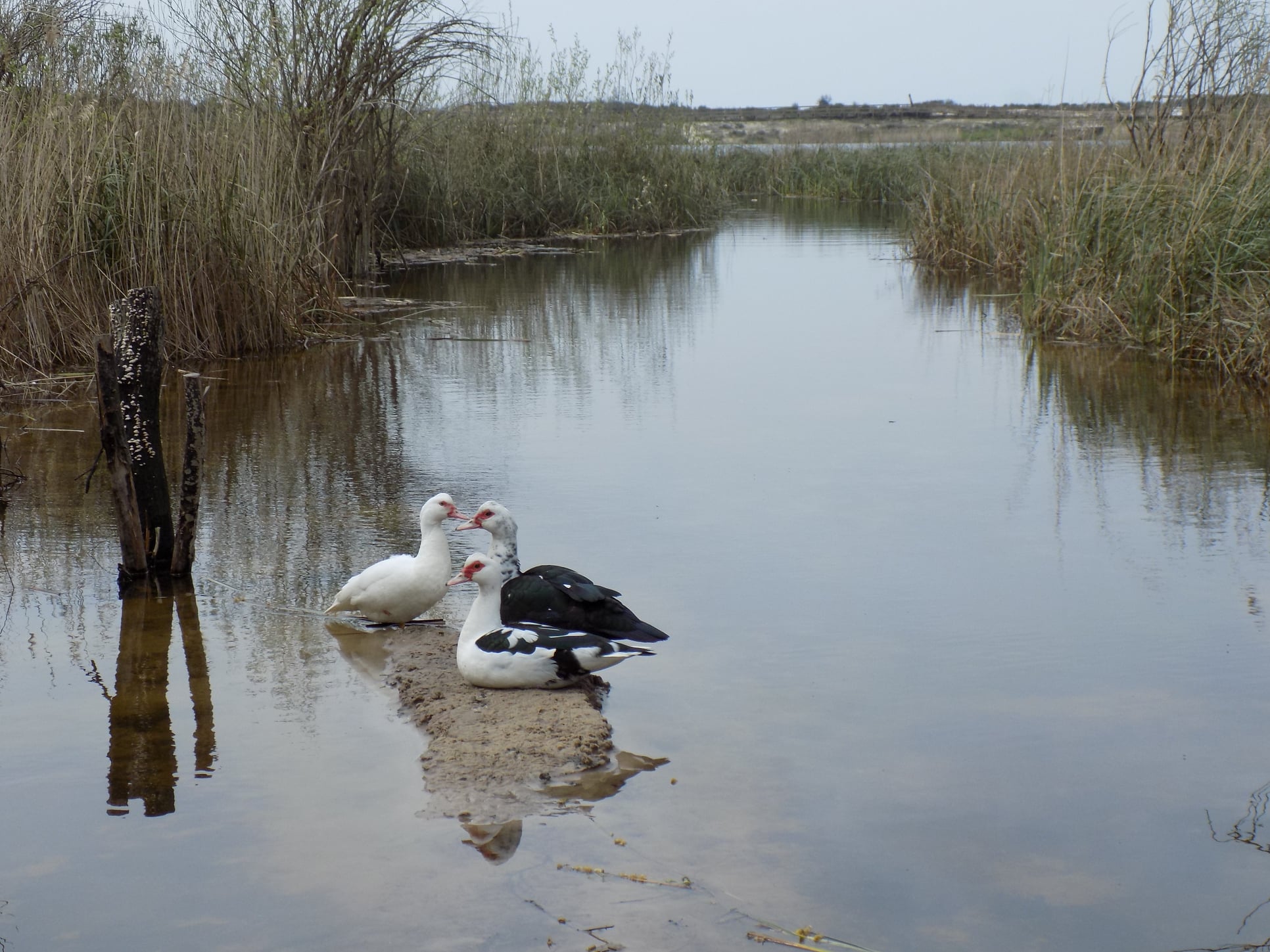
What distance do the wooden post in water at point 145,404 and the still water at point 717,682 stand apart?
0.23 metres

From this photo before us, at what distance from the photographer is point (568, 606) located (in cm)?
399

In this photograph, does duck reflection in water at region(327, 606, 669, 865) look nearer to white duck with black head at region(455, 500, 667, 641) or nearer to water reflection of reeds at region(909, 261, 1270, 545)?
white duck with black head at region(455, 500, 667, 641)

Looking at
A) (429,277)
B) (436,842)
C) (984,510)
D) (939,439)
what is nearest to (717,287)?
(429,277)

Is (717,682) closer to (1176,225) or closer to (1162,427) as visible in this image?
(1162,427)

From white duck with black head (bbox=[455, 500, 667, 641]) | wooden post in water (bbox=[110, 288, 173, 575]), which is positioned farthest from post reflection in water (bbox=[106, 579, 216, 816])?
white duck with black head (bbox=[455, 500, 667, 641])

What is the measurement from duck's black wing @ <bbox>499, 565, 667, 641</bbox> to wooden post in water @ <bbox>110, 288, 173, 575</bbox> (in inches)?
56.8

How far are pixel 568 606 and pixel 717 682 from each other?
0.50 m

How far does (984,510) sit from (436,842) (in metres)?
3.40

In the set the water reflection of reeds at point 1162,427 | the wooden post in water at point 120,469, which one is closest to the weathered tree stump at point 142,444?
the wooden post in water at point 120,469

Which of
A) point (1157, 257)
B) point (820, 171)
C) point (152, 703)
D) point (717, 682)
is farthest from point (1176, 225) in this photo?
point (820, 171)

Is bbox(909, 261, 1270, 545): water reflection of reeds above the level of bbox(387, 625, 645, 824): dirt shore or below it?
above

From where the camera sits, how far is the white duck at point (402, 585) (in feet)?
14.0

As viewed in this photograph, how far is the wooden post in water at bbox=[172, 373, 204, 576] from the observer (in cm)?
466

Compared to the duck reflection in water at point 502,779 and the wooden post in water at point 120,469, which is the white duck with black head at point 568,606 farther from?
the wooden post in water at point 120,469
